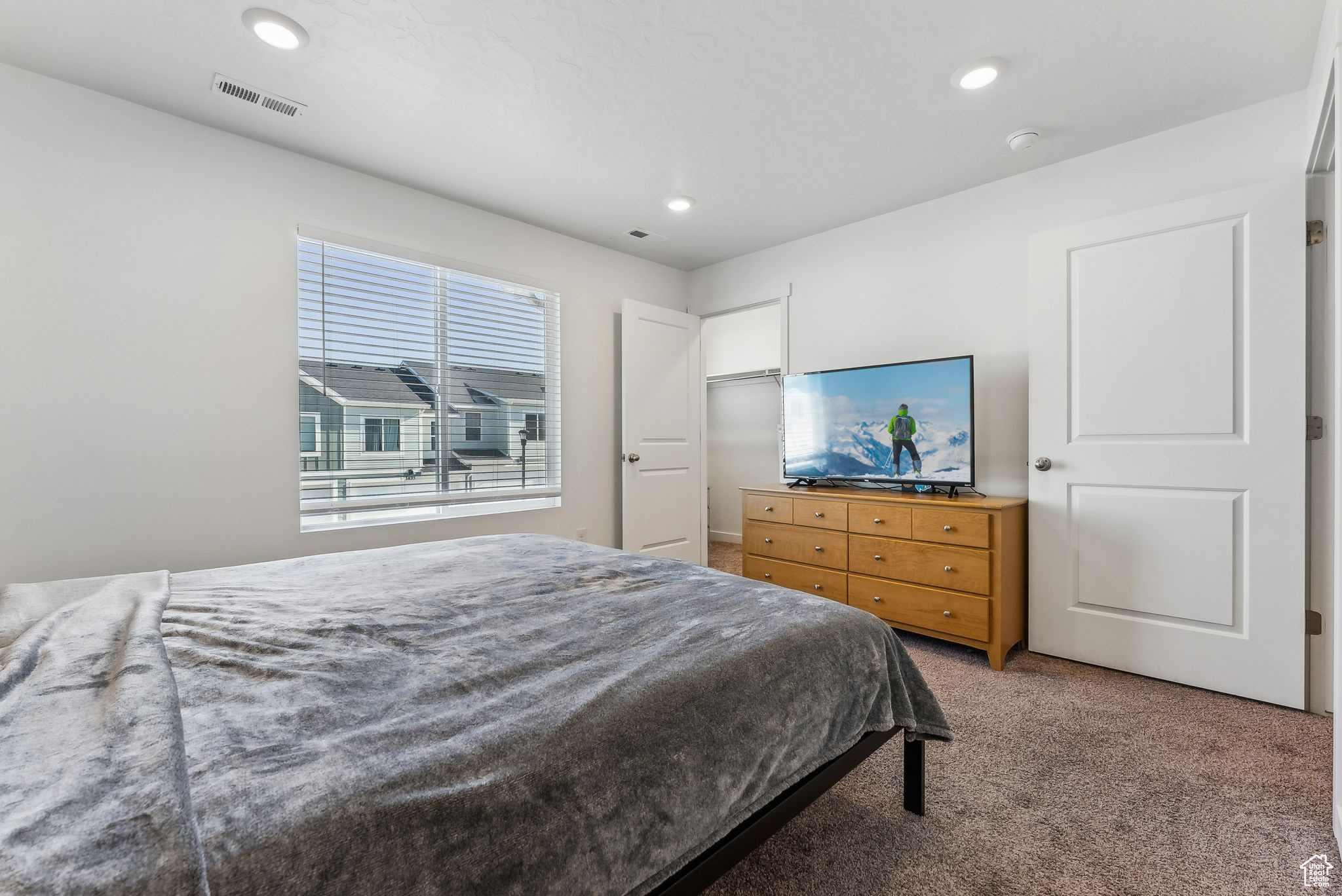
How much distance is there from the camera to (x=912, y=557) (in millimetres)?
2914

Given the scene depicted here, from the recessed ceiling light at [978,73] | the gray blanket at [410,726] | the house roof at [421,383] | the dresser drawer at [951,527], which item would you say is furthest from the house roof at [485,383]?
the recessed ceiling light at [978,73]

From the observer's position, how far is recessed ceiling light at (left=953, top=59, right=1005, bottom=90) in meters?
2.15

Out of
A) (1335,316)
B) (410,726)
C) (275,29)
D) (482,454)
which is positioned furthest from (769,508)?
(275,29)

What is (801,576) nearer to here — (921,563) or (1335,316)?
(921,563)

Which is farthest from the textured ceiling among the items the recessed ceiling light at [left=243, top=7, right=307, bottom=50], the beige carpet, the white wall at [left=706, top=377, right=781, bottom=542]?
the white wall at [left=706, top=377, right=781, bottom=542]

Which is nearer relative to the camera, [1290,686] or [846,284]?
[1290,686]

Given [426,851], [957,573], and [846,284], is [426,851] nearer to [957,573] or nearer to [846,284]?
[957,573]

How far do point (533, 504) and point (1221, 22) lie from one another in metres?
3.85

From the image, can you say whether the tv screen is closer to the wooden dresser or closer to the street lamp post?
the wooden dresser

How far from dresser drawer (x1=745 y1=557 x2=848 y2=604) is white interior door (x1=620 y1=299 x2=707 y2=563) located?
88cm

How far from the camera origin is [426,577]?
69.4 inches

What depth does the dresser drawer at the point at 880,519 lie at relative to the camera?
2.95 meters

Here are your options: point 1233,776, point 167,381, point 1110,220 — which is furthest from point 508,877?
point 1110,220

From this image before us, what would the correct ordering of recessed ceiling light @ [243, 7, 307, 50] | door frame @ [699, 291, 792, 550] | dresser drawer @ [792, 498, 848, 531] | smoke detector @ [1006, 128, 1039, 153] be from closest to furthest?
1. recessed ceiling light @ [243, 7, 307, 50]
2. smoke detector @ [1006, 128, 1039, 153]
3. dresser drawer @ [792, 498, 848, 531]
4. door frame @ [699, 291, 792, 550]
